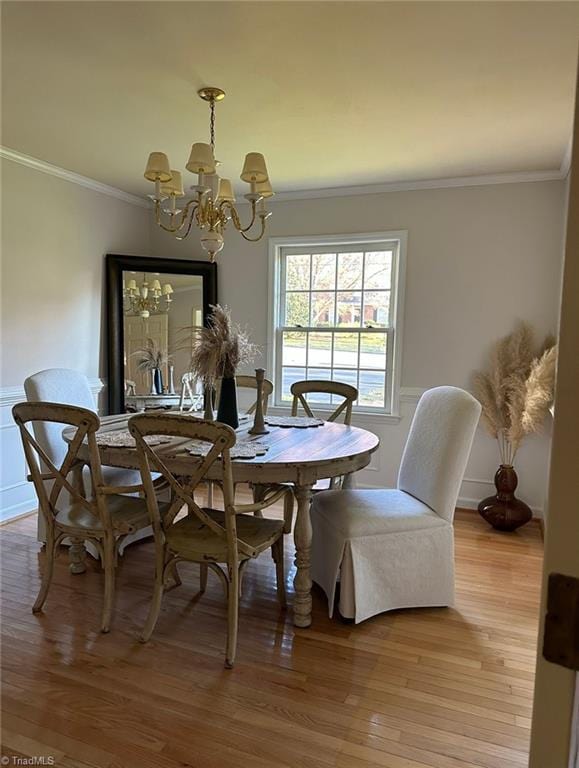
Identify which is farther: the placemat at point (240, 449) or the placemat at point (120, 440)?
the placemat at point (120, 440)

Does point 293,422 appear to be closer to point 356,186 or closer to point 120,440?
point 120,440

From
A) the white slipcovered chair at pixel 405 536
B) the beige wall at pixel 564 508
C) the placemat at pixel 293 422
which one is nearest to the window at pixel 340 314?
the placemat at pixel 293 422

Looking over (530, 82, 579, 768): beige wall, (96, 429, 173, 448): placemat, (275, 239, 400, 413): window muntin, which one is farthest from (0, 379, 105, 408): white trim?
(530, 82, 579, 768): beige wall

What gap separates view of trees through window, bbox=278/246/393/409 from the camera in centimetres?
427

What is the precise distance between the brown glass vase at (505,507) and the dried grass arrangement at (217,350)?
222 centimetres

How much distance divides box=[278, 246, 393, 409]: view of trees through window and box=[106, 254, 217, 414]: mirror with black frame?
2.64ft

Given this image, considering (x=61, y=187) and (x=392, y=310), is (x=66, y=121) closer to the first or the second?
(x=61, y=187)

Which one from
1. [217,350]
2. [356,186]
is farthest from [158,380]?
[356,186]

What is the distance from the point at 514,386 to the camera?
3.58 m

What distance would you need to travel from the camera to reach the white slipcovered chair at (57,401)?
2.84 meters

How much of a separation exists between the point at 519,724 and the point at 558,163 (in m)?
3.37

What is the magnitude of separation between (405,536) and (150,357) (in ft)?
9.75

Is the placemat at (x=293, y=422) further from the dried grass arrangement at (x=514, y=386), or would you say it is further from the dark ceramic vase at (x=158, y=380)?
the dark ceramic vase at (x=158, y=380)

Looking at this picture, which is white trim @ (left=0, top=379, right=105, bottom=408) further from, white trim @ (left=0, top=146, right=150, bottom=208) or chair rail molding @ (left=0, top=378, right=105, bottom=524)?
white trim @ (left=0, top=146, right=150, bottom=208)
